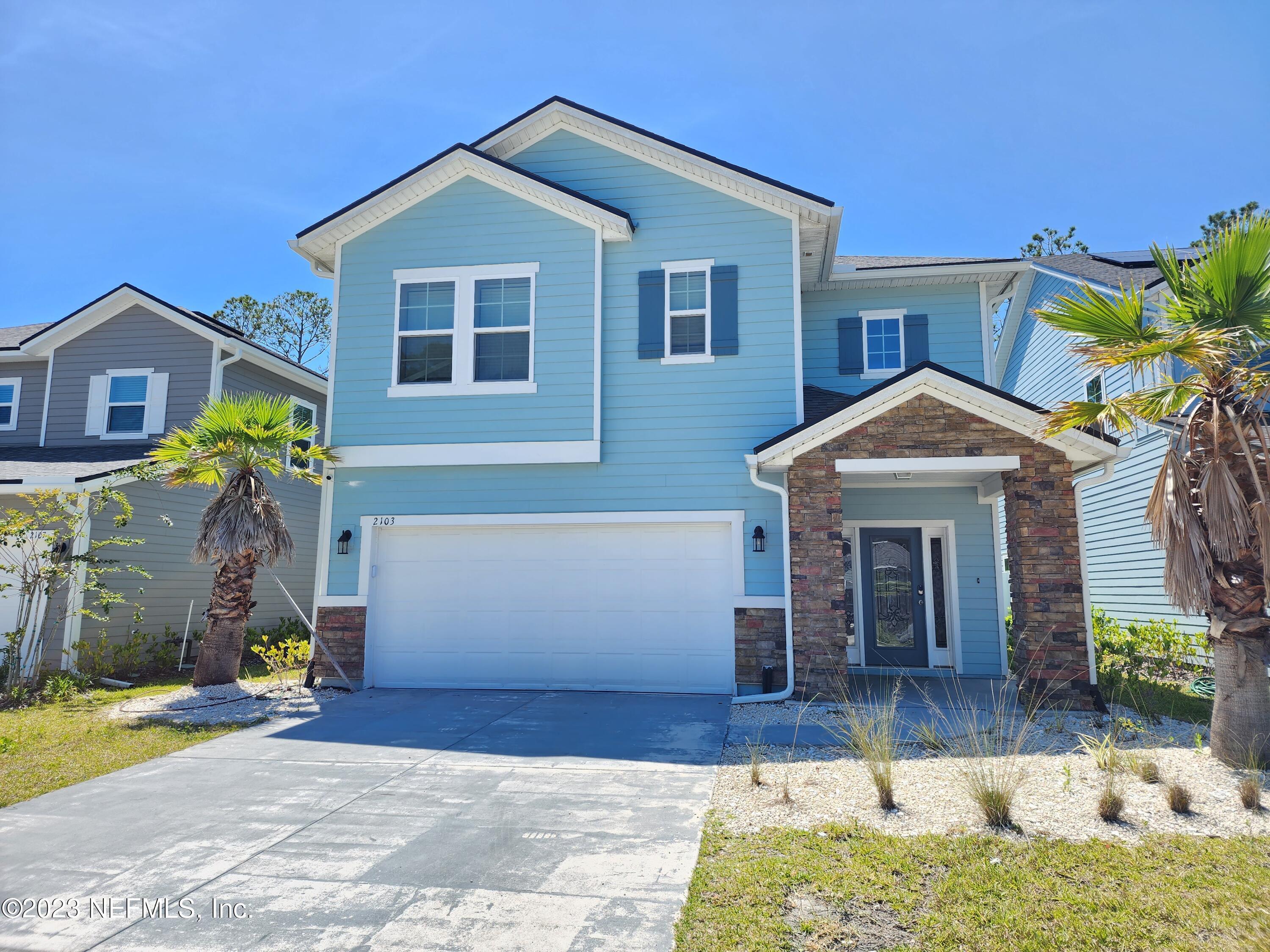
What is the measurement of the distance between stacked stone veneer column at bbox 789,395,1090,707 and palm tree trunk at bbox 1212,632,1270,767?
88.8 inches

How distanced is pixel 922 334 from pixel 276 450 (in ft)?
31.7

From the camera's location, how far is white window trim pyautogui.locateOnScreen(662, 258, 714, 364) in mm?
10828

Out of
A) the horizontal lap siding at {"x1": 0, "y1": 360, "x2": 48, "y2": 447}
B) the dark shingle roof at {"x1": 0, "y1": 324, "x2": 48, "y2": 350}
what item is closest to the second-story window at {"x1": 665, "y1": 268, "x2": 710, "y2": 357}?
the horizontal lap siding at {"x1": 0, "y1": 360, "x2": 48, "y2": 447}

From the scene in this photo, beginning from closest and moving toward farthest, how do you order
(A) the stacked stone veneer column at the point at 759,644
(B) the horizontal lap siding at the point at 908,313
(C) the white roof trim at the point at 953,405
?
(C) the white roof trim at the point at 953,405
(A) the stacked stone veneer column at the point at 759,644
(B) the horizontal lap siding at the point at 908,313

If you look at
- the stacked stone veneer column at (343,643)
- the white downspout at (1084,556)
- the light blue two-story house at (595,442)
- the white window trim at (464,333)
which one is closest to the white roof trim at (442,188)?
the light blue two-story house at (595,442)

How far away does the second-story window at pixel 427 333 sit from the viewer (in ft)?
36.9

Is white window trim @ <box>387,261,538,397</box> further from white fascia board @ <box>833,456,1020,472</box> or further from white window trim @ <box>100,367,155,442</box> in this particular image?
white window trim @ <box>100,367,155,442</box>

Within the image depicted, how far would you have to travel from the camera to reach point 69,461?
13.3m

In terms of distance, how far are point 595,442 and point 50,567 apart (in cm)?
761

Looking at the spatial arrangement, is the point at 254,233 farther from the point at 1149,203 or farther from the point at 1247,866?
the point at 1149,203

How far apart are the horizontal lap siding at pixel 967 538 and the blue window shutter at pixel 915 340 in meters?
2.06

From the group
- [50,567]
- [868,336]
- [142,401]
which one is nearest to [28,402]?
[142,401]

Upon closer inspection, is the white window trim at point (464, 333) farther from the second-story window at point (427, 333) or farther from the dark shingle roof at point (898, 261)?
the dark shingle roof at point (898, 261)

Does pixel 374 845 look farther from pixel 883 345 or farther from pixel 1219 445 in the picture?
pixel 883 345
